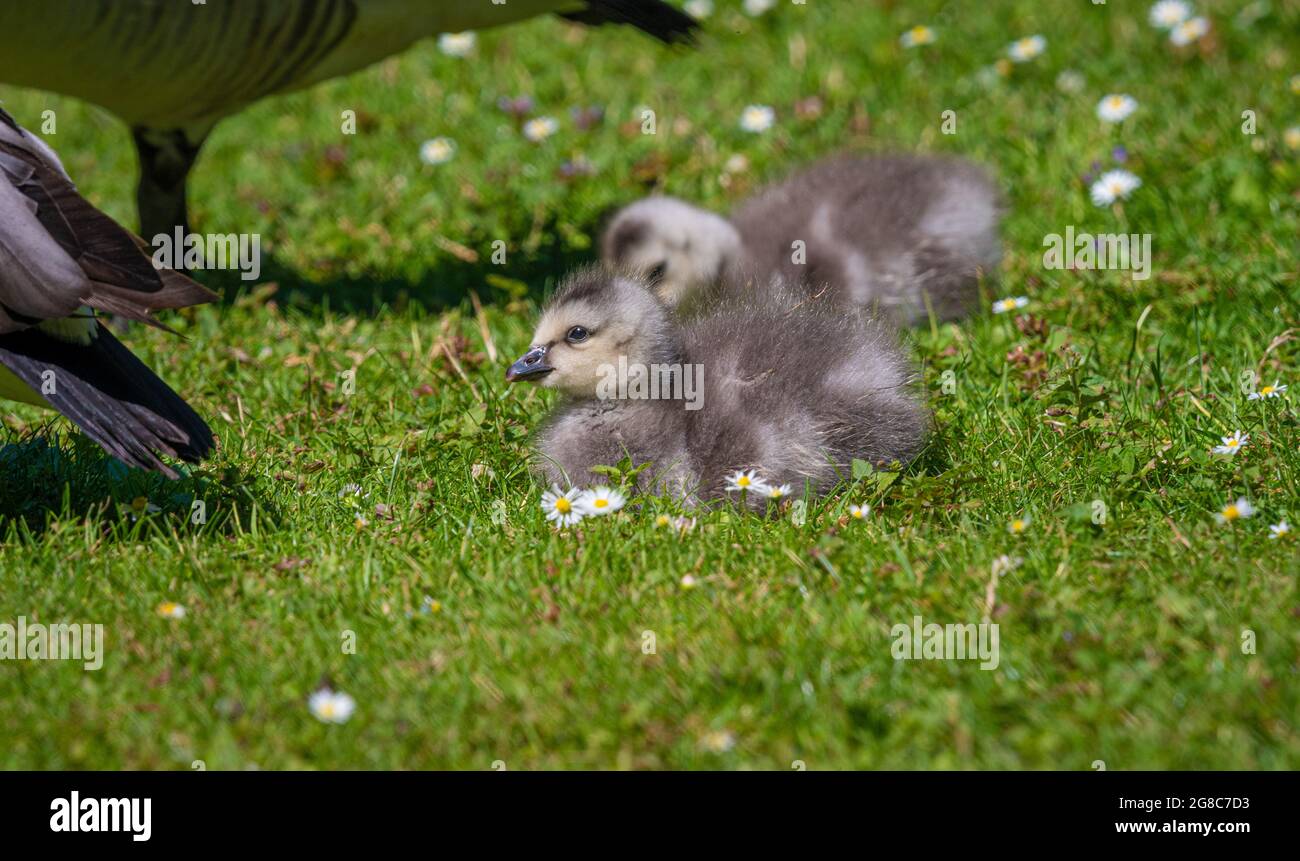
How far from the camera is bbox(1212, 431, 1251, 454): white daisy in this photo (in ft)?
12.3

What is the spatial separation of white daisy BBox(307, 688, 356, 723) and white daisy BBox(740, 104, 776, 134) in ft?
15.0

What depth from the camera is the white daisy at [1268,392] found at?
4.06m

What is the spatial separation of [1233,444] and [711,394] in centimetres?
137

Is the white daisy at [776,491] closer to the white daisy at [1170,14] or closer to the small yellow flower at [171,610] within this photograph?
the small yellow flower at [171,610]

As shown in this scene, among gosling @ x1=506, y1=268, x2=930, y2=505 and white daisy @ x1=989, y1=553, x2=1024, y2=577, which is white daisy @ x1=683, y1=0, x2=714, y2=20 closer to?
gosling @ x1=506, y1=268, x2=930, y2=505

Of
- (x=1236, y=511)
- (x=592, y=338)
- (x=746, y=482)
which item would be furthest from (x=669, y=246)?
(x=1236, y=511)

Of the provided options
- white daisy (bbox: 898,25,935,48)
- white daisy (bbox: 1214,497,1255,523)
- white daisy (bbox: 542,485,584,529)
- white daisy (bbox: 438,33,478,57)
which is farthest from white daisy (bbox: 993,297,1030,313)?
white daisy (bbox: 438,33,478,57)

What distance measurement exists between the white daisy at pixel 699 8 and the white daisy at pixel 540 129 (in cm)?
154

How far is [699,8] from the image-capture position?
27.3ft

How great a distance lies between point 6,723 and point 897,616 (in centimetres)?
186

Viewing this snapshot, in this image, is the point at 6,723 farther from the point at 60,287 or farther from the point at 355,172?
the point at 355,172
